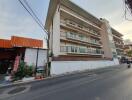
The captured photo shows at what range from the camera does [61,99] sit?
284 inches

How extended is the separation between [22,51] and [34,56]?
2.05 metres

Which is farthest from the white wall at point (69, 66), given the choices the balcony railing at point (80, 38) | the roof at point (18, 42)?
the balcony railing at point (80, 38)

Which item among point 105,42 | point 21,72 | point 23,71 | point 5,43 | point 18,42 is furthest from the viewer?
point 105,42

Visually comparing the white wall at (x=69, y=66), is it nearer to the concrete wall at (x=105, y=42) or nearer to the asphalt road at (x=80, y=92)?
the asphalt road at (x=80, y=92)

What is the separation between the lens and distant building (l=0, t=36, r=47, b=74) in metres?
20.5

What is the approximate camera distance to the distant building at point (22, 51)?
20.5 metres

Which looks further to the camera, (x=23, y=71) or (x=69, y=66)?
(x=69, y=66)

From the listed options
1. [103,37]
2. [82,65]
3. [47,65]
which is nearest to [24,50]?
[47,65]

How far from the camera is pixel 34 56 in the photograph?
21.8 metres

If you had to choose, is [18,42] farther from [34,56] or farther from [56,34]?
[56,34]

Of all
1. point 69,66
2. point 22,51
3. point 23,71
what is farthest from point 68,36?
point 23,71

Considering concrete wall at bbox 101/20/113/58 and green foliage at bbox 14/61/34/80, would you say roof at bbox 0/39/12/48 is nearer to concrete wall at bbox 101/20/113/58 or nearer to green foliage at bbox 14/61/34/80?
green foliage at bbox 14/61/34/80

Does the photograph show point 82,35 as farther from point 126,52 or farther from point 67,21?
point 126,52

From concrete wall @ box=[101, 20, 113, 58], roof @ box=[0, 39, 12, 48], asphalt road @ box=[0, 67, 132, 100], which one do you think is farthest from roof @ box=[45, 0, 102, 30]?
asphalt road @ box=[0, 67, 132, 100]
